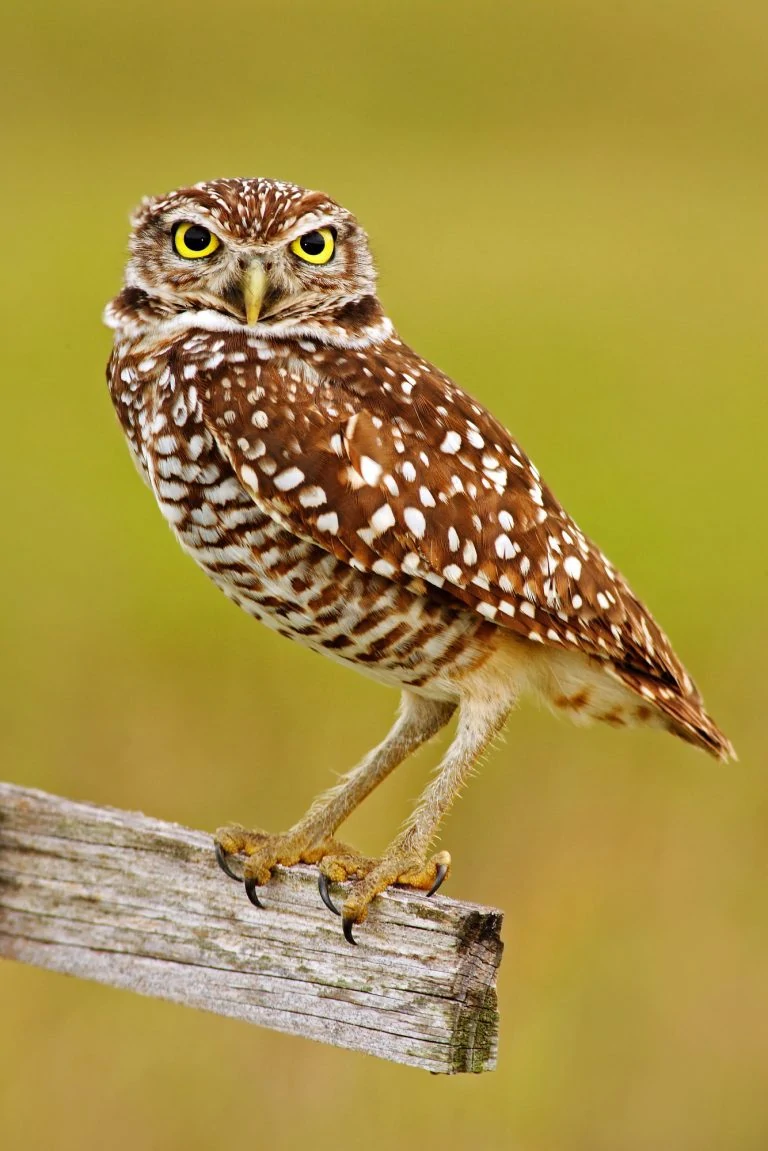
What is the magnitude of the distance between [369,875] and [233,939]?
0.32 metres

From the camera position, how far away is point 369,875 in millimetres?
2900

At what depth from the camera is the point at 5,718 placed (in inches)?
207

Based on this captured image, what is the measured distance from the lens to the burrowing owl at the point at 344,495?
297 centimetres

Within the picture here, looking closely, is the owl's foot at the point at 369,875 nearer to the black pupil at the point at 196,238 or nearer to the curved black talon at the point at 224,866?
the curved black talon at the point at 224,866

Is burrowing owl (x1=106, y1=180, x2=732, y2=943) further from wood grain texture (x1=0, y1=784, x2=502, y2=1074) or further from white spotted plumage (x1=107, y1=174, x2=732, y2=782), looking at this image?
wood grain texture (x1=0, y1=784, x2=502, y2=1074)

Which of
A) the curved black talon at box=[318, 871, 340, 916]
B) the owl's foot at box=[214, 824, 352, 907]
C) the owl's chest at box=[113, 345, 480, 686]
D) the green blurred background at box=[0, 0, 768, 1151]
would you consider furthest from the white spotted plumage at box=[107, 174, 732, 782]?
the green blurred background at box=[0, 0, 768, 1151]

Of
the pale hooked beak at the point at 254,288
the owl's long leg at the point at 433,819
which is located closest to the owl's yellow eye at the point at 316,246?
the pale hooked beak at the point at 254,288

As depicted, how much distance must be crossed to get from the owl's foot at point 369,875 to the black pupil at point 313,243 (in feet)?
3.99

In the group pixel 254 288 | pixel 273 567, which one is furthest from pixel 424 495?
pixel 254 288

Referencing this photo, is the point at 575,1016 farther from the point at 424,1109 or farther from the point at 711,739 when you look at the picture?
the point at 711,739

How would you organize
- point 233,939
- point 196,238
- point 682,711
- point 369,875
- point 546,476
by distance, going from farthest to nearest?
1. point 546,476
2. point 682,711
3. point 196,238
4. point 369,875
5. point 233,939

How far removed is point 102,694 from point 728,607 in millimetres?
2564

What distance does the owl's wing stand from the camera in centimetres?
293

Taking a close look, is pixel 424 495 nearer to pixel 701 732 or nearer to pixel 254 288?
pixel 254 288
